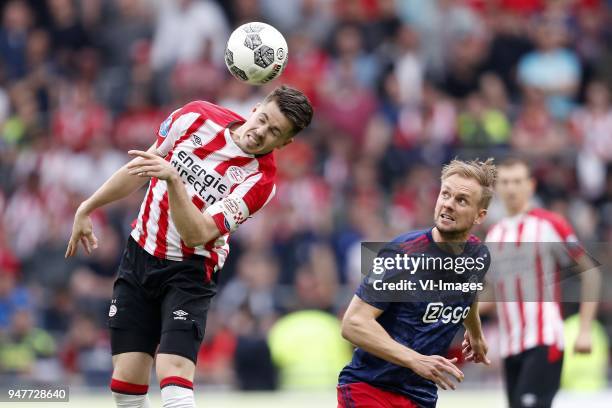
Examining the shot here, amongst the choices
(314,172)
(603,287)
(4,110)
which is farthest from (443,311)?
(4,110)

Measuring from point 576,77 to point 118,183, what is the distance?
32.2ft

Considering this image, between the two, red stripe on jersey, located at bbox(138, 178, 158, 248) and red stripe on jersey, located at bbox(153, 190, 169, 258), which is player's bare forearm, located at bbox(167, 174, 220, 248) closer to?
red stripe on jersey, located at bbox(153, 190, 169, 258)

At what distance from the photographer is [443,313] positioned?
6.07m

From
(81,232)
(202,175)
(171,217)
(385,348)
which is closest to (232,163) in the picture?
(202,175)

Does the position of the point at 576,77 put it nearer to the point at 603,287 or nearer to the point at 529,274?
the point at 603,287

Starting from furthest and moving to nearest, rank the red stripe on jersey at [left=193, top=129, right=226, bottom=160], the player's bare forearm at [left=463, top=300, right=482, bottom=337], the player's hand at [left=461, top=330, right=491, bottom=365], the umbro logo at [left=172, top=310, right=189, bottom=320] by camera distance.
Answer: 1. the red stripe on jersey at [left=193, top=129, right=226, bottom=160]
2. the umbro logo at [left=172, top=310, right=189, bottom=320]
3. the player's hand at [left=461, top=330, right=491, bottom=365]
4. the player's bare forearm at [left=463, top=300, right=482, bottom=337]

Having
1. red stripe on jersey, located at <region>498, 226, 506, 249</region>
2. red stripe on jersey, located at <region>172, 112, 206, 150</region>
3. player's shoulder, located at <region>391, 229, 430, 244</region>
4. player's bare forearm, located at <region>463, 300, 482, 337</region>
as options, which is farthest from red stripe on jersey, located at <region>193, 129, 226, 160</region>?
red stripe on jersey, located at <region>498, 226, 506, 249</region>

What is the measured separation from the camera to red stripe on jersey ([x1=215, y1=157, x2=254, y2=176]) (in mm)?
6672

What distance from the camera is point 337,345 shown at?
12.2 metres

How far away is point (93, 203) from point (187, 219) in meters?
0.72

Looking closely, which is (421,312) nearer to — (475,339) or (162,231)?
(475,339)

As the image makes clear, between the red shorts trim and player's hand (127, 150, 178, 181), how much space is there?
4.75ft

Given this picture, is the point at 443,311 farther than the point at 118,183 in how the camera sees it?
No

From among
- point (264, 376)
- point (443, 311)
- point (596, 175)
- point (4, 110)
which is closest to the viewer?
point (443, 311)
